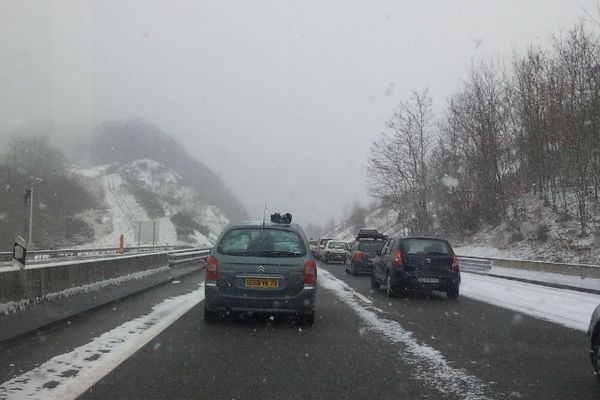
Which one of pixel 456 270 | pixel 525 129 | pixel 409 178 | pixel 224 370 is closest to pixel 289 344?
pixel 224 370

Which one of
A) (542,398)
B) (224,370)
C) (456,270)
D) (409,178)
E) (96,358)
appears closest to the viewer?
(542,398)

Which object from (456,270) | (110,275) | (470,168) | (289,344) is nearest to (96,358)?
(289,344)

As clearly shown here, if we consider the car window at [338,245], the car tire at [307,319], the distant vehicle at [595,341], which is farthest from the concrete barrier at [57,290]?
the car window at [338,245]

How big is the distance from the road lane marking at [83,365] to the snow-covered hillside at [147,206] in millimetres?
85799

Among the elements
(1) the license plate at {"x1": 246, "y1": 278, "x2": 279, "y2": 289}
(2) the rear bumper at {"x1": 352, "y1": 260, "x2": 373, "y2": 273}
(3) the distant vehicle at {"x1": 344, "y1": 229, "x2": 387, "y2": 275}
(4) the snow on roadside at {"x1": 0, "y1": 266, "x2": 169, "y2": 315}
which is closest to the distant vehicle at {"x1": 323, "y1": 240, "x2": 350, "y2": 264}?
(3) the distant vehicle at {"x1": 344, "y1": 229, "x2": 387, "y2": 275}

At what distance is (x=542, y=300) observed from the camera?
553 inches

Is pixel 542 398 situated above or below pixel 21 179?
A: below

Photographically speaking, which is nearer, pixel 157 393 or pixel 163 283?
pixel 157 393

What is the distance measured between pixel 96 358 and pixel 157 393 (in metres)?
1.62

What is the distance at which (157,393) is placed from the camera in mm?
4953

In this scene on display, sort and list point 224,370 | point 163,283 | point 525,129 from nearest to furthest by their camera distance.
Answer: point 224,370, point 163,283, point 525,129

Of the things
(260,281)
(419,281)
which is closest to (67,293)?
(260,281)

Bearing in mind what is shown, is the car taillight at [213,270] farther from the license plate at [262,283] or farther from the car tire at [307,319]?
the car tire at [307,319]

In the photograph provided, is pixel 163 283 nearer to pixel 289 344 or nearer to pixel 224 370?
pixel 289 344
